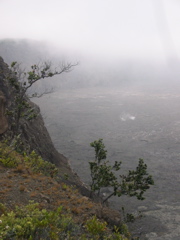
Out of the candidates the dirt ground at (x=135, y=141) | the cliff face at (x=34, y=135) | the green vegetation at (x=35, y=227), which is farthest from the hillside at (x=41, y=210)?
the cliff face at (x=34, y=135)

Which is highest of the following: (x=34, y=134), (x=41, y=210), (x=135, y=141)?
(x=41, y=210)

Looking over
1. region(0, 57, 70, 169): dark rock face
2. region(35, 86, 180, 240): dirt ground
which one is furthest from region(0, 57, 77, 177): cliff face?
region(35, 86, 180, 240): dirt ground

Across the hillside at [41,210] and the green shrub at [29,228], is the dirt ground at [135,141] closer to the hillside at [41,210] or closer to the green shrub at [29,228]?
the hillside at [41,210]

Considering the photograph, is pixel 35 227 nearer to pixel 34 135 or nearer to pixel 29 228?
pixel 29 228

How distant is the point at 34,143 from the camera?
38.1 m

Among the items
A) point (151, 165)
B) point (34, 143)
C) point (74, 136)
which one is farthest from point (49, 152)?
point (74, 136)

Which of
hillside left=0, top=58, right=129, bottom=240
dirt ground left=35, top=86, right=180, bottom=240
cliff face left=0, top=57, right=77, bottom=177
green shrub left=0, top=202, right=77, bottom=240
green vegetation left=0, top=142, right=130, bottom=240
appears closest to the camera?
green shrub left=0, top=202, right=77, bottom=240

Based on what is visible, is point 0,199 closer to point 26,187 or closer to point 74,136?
point 26,187

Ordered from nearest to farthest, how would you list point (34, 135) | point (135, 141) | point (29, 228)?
point (29, 228)
point (34, 135)
point (135, 141)

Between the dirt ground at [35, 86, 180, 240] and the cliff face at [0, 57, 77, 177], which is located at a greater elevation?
the cliff face at [0, 57, 77, 177]

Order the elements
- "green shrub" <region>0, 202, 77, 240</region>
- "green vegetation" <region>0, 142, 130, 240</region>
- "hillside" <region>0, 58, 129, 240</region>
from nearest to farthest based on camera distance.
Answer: "green shrub" <region>0, 202, 77, 240</region> → "green vegetation" <region>0, 142, 130, 240</region> → "hillside" <region>0, 58, 129, 240</region>

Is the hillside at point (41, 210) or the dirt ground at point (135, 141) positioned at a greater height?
the hillside at point (41, 210)

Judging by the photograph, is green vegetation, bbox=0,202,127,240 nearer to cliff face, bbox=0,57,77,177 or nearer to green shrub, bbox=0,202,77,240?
green shrub, bbox=0,202,77,240

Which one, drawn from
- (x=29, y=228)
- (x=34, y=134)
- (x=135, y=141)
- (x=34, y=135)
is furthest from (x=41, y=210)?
(x=135, y=141)
